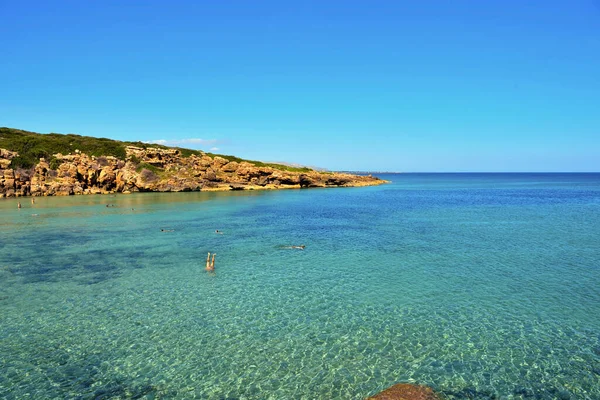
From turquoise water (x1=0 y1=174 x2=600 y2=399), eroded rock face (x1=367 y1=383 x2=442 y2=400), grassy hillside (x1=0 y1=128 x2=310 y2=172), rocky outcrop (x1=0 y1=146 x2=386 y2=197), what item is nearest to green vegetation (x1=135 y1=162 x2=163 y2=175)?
rocky outcrop (x1=0 y1=146 x2=386 y2=197)

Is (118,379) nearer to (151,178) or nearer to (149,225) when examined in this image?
(149,225)

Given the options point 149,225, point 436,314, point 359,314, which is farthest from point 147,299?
point 149,225

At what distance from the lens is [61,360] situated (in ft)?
53.5

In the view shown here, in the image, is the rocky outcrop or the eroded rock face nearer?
the eroded rock face

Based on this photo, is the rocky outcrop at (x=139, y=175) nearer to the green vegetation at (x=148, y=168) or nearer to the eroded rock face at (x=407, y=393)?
the green vegetation at (x=148, y=168)

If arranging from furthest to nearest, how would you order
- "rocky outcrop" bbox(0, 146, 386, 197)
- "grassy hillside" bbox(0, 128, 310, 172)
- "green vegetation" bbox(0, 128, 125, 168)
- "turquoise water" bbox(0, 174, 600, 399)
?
"grassy hillside" bbox(0, 128, 310, 172) → "green vegetation" bbox(0, 128, 125, 168) → "rocky outcrop" bbox(0, 146, 386, 197) → "turquoise water" bbox(0, 174, 600, 399)

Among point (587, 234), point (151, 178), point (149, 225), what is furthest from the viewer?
point (151, 178)

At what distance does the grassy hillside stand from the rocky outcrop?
8.02 feet

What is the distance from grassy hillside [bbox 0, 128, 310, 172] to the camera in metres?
112

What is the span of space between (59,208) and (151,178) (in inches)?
1801

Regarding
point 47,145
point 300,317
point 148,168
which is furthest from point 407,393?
point 47,145

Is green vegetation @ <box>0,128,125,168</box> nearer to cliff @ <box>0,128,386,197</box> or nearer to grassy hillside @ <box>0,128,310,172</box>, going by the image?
grassy hillside @ <box>0,128,310,172</box>

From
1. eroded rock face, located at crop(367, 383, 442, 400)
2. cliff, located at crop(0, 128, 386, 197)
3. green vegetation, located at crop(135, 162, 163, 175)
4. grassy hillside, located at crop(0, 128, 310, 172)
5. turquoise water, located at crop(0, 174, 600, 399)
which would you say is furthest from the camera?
green vegetation, located at crop(135, 162, 163, 175)

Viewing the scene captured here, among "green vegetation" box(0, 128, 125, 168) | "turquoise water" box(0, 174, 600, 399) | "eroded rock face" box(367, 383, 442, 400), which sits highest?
"green vegetation" box(0, 128, 125, 168)
